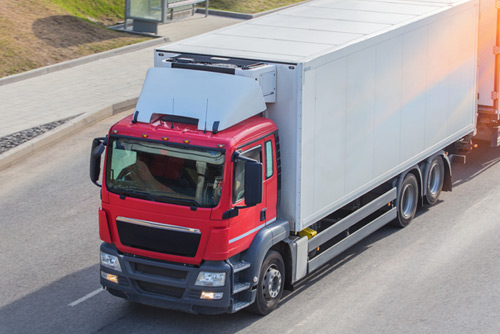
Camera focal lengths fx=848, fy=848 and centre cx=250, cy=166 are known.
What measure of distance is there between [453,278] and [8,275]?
6151mm

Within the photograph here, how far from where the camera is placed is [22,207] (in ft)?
46.6

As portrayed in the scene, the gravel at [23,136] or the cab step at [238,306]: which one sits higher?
the gravel at [23,136]

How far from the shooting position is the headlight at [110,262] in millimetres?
10125

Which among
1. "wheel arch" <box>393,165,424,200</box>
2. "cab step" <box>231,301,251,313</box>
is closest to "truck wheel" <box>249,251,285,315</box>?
"cab step" <box>231,301,251,313</box>

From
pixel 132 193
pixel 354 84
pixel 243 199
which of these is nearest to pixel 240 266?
pixel 243 199

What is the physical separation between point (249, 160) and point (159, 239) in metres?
1.43

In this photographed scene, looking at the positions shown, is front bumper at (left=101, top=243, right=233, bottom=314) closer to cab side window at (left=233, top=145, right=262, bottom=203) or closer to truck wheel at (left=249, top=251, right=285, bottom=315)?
truck wheel at (left=249, top=251, right=285, bottom=315)

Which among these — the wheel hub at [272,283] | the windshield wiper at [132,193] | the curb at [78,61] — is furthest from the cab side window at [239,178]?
the curb at [78,61]

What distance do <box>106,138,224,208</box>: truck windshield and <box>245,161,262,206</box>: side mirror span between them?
1.04 ft

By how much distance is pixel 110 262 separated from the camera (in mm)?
10195

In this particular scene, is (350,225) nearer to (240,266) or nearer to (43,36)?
(240,266)

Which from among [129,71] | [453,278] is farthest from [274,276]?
[129,71]

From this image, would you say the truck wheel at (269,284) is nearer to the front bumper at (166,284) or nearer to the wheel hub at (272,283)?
the wheel hub at (272,283)

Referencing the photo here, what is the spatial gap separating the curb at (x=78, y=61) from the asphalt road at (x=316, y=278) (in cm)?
611
